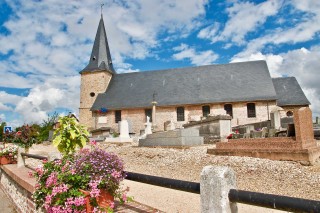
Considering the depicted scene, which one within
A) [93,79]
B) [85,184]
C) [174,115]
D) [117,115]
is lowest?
[85,184]

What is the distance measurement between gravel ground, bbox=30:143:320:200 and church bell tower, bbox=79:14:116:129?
2289cm

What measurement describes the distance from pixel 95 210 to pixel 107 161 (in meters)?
0.50

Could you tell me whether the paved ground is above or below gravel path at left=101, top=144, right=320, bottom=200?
below

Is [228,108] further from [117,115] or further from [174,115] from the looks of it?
[117,115]

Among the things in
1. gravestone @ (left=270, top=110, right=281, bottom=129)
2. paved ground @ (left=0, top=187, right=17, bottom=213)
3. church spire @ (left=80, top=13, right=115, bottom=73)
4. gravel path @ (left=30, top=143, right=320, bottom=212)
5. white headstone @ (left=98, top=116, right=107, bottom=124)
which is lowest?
paved ground @ (left=0, top=187, right=17, bottom=213)

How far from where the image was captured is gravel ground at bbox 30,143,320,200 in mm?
5887

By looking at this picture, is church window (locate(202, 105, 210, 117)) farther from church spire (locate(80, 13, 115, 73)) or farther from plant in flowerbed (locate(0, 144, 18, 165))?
plant in flowerbed (locate(0, 144, 18, 165))

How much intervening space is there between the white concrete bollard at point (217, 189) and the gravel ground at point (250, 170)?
4.30 metres

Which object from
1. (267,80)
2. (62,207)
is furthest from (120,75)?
(62,207)

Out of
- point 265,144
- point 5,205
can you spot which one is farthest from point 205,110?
point 5,205

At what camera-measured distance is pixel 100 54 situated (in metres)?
34.8

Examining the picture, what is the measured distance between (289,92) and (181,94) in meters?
11.3


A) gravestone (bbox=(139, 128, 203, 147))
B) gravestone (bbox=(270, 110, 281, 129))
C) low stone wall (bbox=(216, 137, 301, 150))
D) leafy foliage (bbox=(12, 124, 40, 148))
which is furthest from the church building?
low stone wall (bbox=(216, 137, 301, 150))

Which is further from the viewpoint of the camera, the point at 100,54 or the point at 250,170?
the point at 100,54
